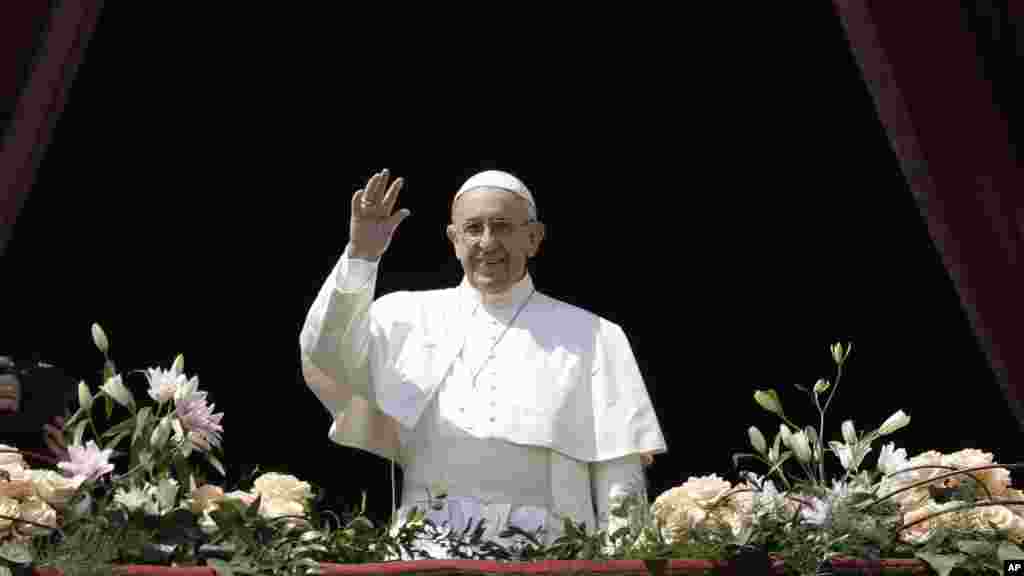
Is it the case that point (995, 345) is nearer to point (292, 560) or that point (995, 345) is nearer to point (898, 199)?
point (898, 199)

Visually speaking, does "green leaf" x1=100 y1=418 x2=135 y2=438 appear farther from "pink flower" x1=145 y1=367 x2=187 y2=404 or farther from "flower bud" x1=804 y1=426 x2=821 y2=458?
"flower bud" x1=804 y1=426 x2=821 y2=458

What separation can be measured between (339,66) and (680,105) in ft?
3.71

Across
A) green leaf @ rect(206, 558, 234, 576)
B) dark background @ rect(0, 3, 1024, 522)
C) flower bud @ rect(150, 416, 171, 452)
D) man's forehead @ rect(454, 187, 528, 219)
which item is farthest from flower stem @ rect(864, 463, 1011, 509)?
dark background @ rect(0, 3, 1024, 522)

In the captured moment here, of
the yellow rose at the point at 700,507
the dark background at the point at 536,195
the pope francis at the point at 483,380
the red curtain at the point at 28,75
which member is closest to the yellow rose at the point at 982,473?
the yellow rose at the point at 700,507

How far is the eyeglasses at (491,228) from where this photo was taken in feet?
14.6

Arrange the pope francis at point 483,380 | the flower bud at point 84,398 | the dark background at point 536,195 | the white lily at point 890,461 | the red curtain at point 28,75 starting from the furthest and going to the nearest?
the dark background at point 536,195 < the red curtain at point 28,75 < the pope francis at point 483,380 < the white lily at point 890,461 < the flower bud at point 84,398

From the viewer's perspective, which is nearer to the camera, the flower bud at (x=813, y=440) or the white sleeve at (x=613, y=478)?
the flower bud at (x=813, y=440)

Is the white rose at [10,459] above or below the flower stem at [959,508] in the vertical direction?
above

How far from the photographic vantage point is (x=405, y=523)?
3275 mm

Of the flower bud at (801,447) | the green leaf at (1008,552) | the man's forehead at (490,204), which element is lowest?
the green leaf at (1008,552)

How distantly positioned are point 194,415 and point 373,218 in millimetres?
895

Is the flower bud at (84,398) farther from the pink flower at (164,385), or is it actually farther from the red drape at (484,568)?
the red drape at (484,568)

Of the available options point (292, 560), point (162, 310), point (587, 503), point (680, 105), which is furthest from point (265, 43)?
point (292, 560)

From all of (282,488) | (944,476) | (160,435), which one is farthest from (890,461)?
(160,435)
